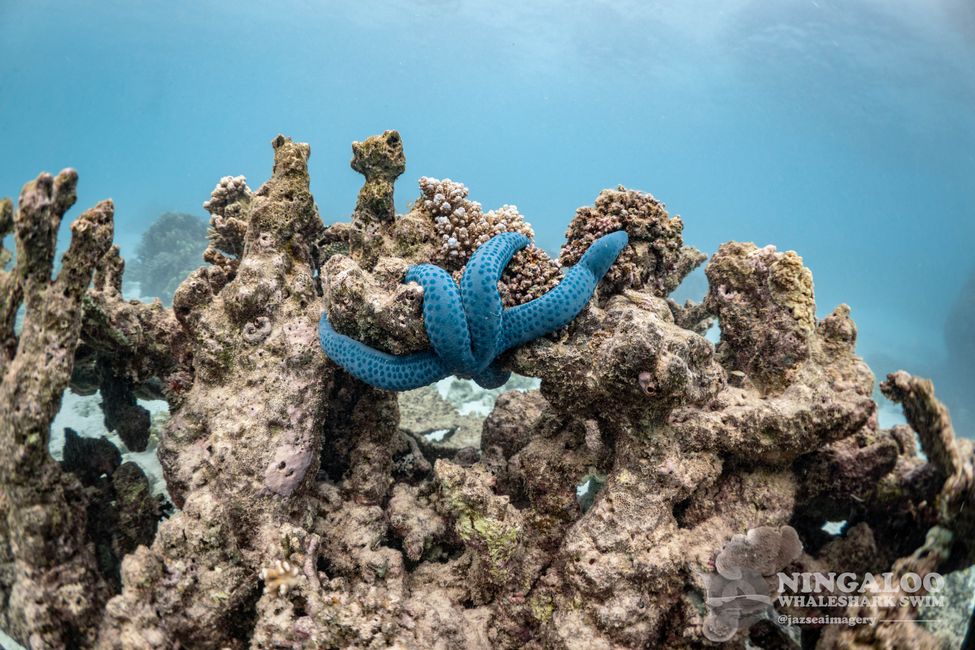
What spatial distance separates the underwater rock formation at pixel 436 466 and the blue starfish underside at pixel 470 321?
0.10 metres

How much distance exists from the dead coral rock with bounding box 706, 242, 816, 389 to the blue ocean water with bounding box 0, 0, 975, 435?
2918 cm

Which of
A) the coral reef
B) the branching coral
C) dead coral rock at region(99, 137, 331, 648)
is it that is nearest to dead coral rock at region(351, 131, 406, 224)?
the branching coral

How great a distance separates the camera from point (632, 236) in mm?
4629

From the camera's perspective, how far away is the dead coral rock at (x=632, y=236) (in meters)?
4.52

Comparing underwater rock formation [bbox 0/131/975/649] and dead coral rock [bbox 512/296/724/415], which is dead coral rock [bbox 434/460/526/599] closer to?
underwater rock formation [bbox 0/131/975/649]

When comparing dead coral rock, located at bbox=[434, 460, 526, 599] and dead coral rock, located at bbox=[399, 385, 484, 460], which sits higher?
dead coral rock, located at bbox=[399, 385, 484, 460]

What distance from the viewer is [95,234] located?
361 cm

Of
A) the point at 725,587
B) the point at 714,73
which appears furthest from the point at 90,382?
the point at 714,73

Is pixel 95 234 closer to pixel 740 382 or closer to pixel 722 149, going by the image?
pixel 740 382

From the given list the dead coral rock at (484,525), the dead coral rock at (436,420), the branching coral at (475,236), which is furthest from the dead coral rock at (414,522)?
the dead coral rock at (436,420)

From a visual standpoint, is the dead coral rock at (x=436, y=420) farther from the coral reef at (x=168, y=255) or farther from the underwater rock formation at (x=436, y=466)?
the coral reef at (x=168, y=255)

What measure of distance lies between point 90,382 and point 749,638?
6.94 m

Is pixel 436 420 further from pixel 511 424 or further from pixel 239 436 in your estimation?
pixel 239 436

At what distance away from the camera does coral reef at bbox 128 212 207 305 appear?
23469 millimetres
